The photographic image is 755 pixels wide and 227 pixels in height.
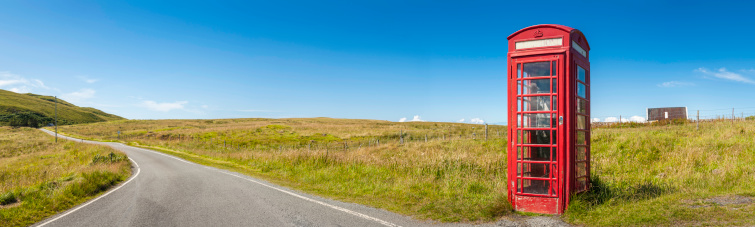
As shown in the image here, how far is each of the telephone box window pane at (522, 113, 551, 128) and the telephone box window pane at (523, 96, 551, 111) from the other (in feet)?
0.42

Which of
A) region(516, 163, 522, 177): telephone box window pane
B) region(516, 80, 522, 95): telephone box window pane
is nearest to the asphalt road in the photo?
region(516, 163, 522, 177): telephone box window pane

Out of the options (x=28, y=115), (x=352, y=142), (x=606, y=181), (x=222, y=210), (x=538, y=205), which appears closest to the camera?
(x=538, y=205)

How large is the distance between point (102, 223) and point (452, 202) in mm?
6758

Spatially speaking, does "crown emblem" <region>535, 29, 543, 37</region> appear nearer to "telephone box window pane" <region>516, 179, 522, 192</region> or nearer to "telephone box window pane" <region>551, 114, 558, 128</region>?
"telephone box window pane" <region>551, 114, 558, 128</region>

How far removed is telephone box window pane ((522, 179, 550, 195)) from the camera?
21.6ft

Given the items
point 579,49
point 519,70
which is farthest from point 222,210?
point 579,49

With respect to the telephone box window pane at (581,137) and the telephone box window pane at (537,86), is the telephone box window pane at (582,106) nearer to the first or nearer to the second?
the telephone box window pane at (581,137)

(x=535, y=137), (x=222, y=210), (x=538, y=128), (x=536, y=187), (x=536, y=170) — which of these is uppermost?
(x=538, y=128)

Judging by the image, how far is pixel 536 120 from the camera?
661cm

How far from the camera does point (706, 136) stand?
15.9 meters

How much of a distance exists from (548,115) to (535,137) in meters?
0.69

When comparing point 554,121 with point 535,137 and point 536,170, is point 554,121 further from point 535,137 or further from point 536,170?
point 536,170

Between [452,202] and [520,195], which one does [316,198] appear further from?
[520,195]

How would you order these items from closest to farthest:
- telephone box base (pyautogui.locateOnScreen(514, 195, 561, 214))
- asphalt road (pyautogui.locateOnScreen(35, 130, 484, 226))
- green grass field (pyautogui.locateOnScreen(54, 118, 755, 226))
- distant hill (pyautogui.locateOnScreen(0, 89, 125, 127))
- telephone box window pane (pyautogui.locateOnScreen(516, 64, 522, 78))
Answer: green grass field (pyautogui.locateOnScreen(54, 118, 755, 226)) → telephone box base (pyautogui.locateOnScreen(514, 195, 561, 214)) → telephone box window pane (pyautogui.locateOnScreen(516, 64, 522, 78)) → asphalt road (pyautogui.locateOnScreen(35, 130, 484, 226)) → distant hill (pyautogui.locateOnScreen(0, 89, 125, 127))
